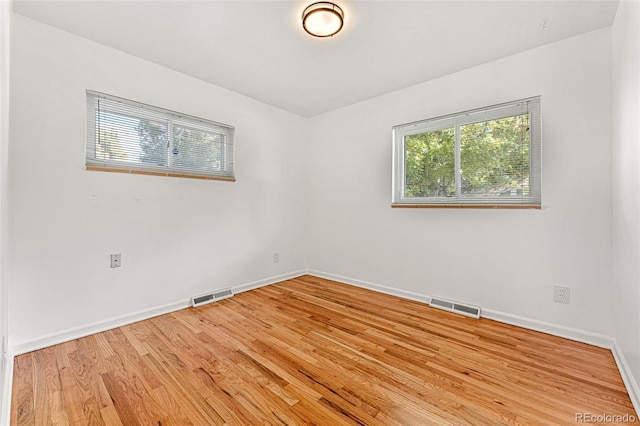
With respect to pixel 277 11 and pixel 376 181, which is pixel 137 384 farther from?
pixel 376 181

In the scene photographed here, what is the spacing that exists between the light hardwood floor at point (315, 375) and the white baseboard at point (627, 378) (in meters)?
0.03

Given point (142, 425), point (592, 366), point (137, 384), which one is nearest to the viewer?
point (142, 425)

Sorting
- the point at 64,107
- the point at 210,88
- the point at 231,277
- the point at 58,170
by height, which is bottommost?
Result: the point at 231,277

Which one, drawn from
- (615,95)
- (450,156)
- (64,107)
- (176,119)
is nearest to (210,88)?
(176,119)

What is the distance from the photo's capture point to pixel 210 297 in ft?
9.64

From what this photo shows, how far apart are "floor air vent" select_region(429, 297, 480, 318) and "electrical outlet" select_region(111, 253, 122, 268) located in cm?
296

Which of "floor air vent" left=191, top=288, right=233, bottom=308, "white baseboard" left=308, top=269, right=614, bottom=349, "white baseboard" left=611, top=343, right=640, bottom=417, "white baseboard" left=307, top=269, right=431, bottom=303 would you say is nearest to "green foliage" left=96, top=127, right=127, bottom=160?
"floor air vent" left=191, top=288, right=233, bottom=308

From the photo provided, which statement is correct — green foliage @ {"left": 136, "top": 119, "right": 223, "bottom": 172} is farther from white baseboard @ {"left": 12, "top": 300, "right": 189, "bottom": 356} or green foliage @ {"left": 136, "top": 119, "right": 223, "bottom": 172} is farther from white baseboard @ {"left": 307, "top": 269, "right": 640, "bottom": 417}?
white baseboard @ {"left": 307, "top": 269, "right": 640, "bottom": 417}

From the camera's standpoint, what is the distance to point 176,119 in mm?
2783

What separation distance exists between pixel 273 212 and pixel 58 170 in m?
2.15

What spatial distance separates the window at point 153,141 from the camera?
2.30m

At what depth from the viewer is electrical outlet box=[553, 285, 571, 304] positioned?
2176mm

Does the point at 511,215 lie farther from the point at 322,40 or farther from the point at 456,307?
the point at 322,40

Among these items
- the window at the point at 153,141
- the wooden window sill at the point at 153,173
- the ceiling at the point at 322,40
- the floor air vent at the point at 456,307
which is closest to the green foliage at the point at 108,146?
the window at the point at 153,141
